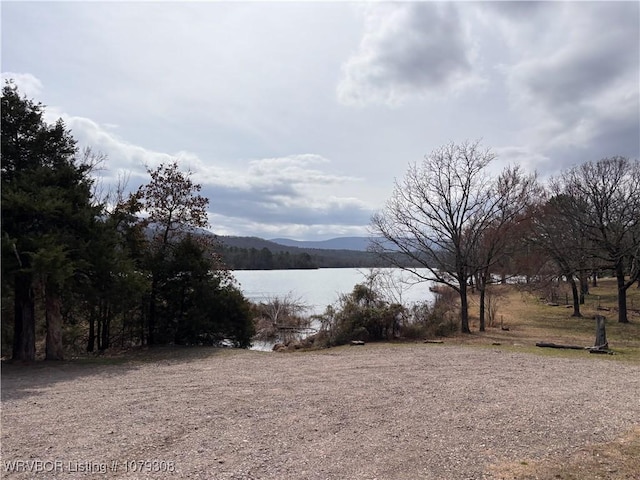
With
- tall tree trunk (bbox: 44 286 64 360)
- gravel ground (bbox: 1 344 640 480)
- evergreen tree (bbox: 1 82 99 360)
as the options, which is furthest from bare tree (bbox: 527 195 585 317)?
tall tree trunk (bbox: 44 286 64 360)

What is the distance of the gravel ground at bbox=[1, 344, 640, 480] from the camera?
4591 mm

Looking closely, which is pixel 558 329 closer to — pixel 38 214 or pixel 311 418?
pixel 311 418

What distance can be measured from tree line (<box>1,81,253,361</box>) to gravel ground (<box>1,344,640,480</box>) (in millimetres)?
2401

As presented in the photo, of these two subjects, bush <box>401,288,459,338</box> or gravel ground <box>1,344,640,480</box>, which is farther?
bush <box>401,288,459,338</box>

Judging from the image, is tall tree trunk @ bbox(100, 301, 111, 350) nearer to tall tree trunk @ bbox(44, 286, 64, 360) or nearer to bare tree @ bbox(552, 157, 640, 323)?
tall tree trunk @ bbox(44, 286, 64, 360)

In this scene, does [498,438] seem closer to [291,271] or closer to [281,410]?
[281,410]

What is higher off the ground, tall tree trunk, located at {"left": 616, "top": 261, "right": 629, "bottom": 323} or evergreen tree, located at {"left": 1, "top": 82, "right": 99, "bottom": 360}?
evergreen tree, located at {"left": 1, "top": 82, "right": 99, "bottom": 360}

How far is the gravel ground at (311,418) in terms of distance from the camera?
4.59m

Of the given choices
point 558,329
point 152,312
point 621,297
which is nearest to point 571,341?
point 558,329

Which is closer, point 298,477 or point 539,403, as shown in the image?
point 298,477

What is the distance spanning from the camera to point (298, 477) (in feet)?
14.0

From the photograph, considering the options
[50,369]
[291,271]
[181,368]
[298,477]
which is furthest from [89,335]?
[291,271]

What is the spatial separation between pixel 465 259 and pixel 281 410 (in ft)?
46.1

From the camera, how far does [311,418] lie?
6.07 m
